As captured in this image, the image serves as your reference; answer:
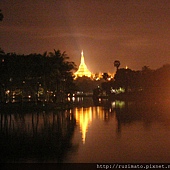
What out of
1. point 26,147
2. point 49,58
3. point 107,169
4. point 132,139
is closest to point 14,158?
point 26,147

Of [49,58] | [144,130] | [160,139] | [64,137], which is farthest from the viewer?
[49,58]

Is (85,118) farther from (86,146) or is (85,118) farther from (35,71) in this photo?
(35,71)

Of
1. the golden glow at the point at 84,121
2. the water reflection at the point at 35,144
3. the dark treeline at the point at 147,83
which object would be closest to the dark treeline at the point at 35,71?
the golden glow at the point at 84,121

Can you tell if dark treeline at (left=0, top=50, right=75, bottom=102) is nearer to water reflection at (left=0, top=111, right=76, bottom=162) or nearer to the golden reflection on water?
the golden reflection on water

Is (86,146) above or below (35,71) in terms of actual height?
below

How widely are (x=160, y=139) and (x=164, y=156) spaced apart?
5.15m

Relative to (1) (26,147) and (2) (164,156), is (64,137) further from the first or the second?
(2) (164,156)

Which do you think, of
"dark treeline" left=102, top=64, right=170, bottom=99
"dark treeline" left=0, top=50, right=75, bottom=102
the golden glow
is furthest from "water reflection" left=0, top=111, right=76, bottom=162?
"dark treeline" left=102, top=64, right=170, bottom=99

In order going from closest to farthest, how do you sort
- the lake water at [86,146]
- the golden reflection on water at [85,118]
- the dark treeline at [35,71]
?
1. the lake water at [86,146]
2. the golden reflection on water at [85,118]
3. the dark treeline at [35,71]

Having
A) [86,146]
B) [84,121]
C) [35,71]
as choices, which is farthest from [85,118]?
[35,71]

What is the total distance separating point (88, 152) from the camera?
17.9m

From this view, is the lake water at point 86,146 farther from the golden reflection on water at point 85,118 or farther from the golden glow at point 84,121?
the golden reflection on water at point 85,118

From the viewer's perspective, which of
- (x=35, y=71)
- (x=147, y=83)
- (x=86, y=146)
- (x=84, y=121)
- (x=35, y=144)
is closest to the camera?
(x=86, y=146)

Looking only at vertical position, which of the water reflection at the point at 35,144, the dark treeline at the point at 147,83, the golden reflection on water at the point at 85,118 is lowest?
the golden reflection on water at the point at 85,118
